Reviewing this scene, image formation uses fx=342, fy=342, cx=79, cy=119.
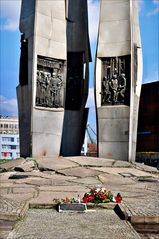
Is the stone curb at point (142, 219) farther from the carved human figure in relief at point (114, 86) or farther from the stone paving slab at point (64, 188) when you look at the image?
the carved human figure in relief at point (114, 86)

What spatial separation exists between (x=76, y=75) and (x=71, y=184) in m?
8.78

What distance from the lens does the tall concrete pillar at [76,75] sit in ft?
57.9

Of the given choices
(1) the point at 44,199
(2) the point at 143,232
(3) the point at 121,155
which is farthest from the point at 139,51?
(2) the point at 143,232

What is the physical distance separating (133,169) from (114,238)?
9191 millimetres

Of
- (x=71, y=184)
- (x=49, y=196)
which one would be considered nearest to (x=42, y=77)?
(x=71, y=184)

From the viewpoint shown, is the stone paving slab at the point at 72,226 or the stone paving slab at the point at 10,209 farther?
the stone paving slab at the point at 10,209

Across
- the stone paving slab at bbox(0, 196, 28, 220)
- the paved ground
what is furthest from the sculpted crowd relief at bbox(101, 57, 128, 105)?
the stone paving slab at bbox(0, 196, 28, 220)

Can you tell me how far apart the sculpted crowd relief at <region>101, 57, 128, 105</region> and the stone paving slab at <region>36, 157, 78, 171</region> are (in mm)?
3709

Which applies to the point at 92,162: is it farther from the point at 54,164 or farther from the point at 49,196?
the point at 49,196

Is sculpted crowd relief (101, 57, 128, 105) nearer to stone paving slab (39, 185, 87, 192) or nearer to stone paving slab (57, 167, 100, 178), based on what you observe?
stone paving slab (57, 167, 100, 178)

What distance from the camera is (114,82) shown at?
15688mm

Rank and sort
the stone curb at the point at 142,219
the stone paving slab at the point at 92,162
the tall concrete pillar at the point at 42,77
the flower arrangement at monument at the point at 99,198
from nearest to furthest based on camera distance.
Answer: the stone curb at the point at 142,219, the flower arrangement at monument at the point at 99,198, the stone paving slab at the point at 92,162, the tall concrete pillar at the point at 42,77

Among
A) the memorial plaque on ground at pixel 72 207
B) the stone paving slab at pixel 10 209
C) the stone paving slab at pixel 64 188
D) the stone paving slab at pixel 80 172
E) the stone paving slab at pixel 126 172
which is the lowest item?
the stone paving slab at pixel 126 172

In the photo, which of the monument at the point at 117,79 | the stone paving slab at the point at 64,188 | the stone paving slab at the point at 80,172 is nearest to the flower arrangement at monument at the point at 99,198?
the stone paving slab at the point at 64,188
